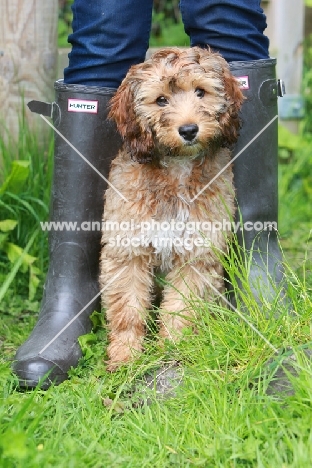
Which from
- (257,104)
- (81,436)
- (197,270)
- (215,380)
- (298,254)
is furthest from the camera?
(298,254)

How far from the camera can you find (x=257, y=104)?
2.98 m

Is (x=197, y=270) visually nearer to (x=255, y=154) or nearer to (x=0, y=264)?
(x=255, y=154)

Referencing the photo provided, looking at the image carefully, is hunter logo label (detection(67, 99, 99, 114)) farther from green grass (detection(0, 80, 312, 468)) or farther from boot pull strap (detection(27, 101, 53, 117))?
green grass (detection(0, 80, 312, 468))

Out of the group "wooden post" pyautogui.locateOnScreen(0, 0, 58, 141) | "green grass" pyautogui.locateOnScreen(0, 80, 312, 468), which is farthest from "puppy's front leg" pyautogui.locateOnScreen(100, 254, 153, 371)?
"wooden post" pyautogui.locateOnScreen(0, 0, 58, 141)

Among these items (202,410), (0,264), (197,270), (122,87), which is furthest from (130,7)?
(202,410)

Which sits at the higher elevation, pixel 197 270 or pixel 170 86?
pixel 170 86

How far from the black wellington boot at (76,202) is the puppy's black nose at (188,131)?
0.55 meters

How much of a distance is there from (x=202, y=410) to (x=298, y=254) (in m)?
1.81

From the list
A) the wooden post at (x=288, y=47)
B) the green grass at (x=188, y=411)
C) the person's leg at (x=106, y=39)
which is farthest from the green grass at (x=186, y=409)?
the wooden post at (x=288, y=47)

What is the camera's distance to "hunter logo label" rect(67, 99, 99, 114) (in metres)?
2.94

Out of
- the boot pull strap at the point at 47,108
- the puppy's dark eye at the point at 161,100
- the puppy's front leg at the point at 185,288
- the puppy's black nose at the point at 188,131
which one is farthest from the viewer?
the boot pull strap at the point at 47,108

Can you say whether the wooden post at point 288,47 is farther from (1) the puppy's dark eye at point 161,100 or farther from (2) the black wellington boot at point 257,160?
(1) the puppy's dark eye at point 161,100

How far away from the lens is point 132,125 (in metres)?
2.69

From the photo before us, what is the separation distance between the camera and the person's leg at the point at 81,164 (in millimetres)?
2785
